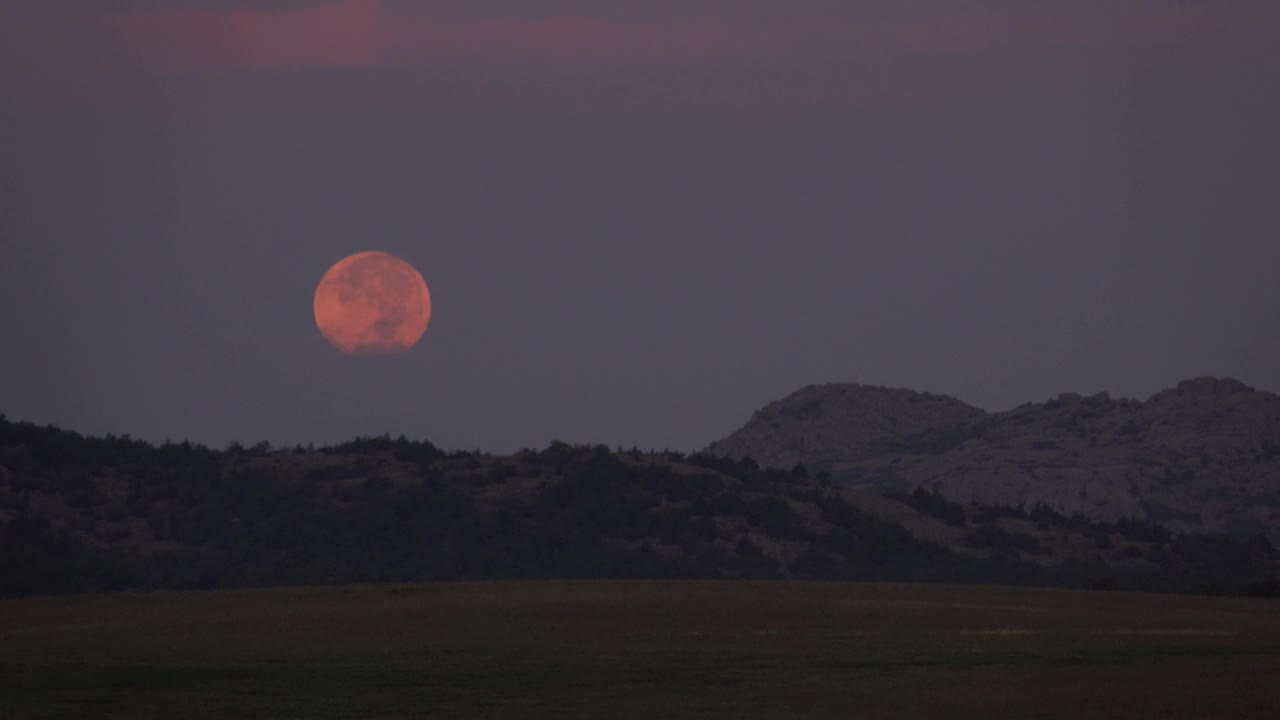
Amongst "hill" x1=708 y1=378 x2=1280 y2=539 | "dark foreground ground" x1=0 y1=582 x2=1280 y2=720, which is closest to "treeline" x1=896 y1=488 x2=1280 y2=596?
"hill" x1=708 y1=378 x2=1280 y2=539

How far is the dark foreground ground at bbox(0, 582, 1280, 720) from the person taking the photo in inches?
722

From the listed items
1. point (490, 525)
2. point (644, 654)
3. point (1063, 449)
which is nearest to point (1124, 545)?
point (490, 525)

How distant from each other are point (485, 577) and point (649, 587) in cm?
2955

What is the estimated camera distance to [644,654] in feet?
77.6

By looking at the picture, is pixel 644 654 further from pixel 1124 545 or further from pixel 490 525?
pixel 1124 545

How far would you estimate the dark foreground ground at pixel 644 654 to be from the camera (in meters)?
18.3

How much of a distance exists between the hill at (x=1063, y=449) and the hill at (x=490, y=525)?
40.0 metres

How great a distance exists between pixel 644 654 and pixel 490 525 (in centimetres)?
5112

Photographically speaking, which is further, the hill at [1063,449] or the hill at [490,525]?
the hill at [1063,449]

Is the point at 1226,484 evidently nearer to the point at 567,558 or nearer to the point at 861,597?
the point at 567,558

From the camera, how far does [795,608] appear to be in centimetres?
3103

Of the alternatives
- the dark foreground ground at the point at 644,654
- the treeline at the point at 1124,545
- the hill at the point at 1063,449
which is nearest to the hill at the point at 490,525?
the treeline at the point at 1124,545

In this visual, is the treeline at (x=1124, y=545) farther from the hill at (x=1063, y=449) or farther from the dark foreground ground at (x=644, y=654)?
the dark foreground ground at (x=644, y=654)

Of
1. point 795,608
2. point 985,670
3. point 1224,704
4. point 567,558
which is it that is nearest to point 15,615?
point 795,608
